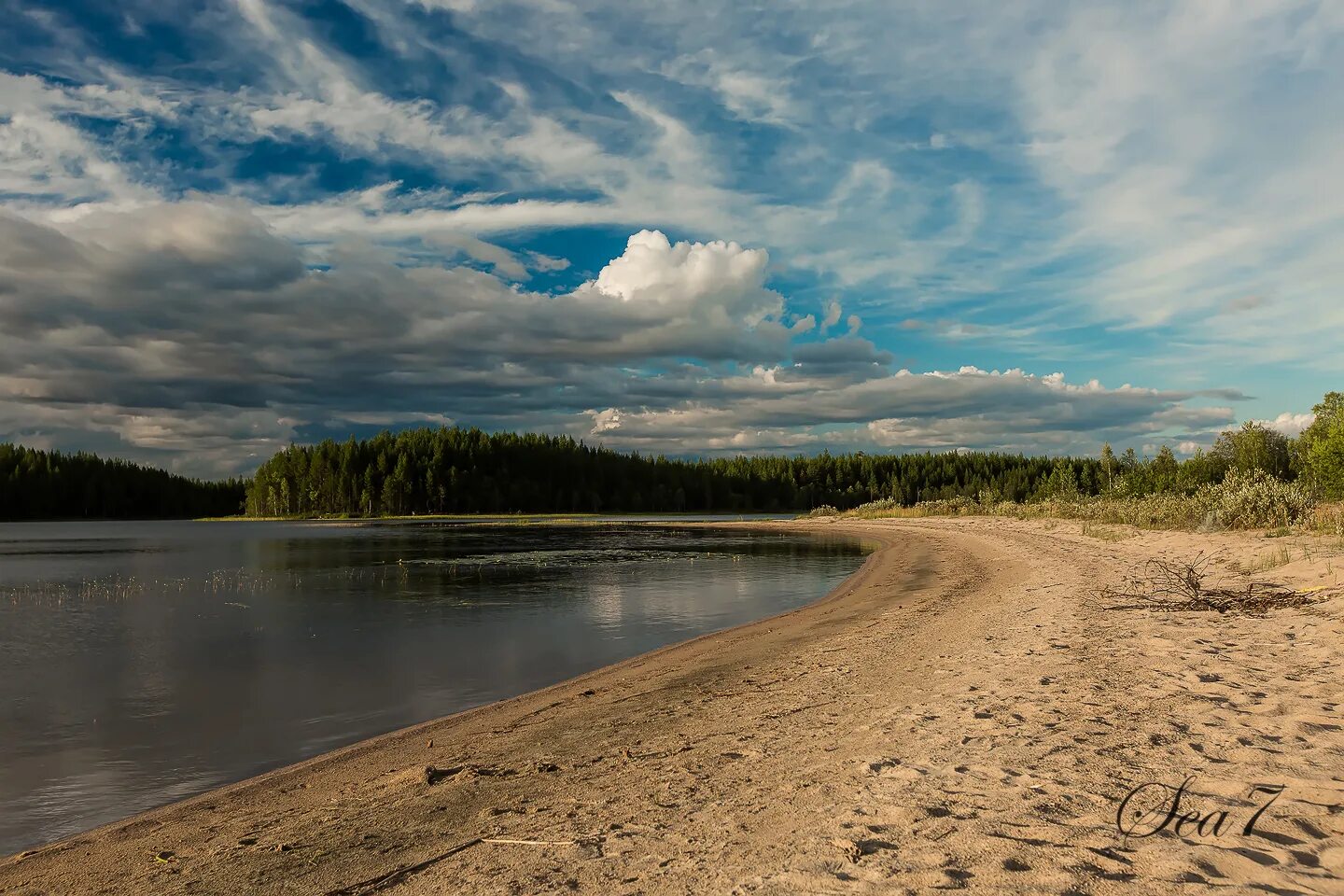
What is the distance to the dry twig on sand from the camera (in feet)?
56.0

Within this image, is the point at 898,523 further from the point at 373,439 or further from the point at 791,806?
the point at 373,439

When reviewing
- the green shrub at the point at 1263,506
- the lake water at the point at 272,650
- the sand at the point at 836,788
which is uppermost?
the green shrub at the point at 1263,506

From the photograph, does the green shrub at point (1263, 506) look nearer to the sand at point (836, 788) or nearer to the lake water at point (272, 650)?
the lake water at point (272, 650)

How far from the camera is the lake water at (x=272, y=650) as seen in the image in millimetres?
11812

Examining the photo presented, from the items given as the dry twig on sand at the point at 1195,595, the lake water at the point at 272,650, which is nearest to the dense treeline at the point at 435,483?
the lake water at the point at 272,650

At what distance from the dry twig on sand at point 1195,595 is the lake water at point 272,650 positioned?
10764mm

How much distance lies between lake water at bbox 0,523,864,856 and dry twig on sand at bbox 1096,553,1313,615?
1076cm

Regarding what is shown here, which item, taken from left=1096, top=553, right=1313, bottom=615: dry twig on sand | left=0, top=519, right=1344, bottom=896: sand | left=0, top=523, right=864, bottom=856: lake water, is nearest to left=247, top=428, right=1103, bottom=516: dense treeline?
left=0, top=523, right=864, bottom=856: lake water

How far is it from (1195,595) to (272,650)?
76.8 ft

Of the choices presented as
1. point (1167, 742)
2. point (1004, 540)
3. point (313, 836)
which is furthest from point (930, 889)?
point (1004, 540)

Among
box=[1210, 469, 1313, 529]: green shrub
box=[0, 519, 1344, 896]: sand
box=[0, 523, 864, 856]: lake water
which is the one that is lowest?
box=[0, 523, 864, 856]: lake water

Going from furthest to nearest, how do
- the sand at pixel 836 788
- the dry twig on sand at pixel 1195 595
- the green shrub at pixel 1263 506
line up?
1. the green shrub at pixel 1263 506
2. the dry twig on sand at pixel 1195 595
3. the sand at pixel 836 788

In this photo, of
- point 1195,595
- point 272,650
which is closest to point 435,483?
point 272,650
